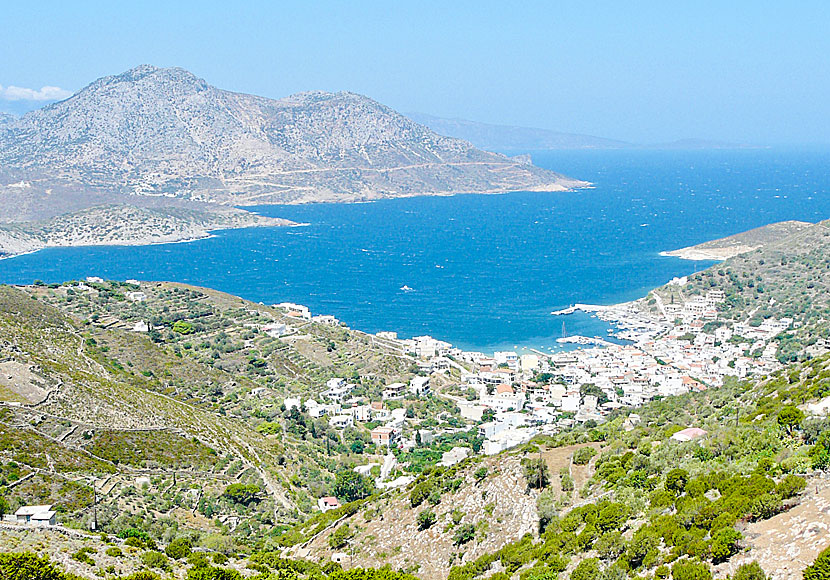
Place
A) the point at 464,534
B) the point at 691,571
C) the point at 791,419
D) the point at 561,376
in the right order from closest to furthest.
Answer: the point at 691,571 < the point at 791,419 < the point at 464,534 < the point at 561,376

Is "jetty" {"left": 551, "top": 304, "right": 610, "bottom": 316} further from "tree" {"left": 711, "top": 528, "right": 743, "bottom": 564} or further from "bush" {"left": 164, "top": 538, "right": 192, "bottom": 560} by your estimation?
"tree" {"left": 711, "top": 528, "right": 743, "bottom": 564}

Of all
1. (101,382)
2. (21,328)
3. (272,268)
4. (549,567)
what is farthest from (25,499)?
(272,268)

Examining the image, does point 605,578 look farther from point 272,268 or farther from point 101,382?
point 272,268

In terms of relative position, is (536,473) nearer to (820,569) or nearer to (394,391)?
(820,569)

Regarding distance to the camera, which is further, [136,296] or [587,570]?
[136,296]

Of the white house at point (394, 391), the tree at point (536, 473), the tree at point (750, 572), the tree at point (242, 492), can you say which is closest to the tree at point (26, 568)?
the tree at point (536, 473)

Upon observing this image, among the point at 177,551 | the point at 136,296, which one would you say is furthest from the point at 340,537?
the point at 136,296
